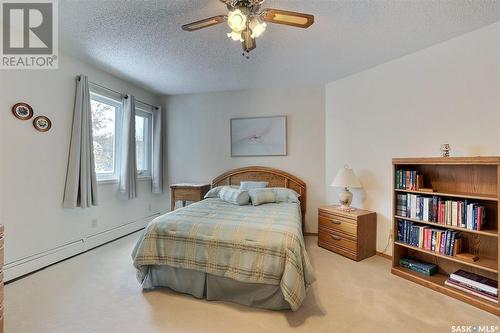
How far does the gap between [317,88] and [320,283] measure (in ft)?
9.67

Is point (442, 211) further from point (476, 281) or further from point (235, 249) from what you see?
point (235, 249)

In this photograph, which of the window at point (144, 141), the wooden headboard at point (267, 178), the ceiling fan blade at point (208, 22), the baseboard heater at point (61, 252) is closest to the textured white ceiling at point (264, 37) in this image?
the ceiling fan blade at point (208, 22)

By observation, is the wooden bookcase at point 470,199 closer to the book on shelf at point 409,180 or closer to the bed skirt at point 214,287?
the book on shelf at point 409,180

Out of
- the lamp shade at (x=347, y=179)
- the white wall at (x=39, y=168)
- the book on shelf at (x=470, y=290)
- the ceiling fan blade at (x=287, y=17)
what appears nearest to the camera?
the ceiling fan blade at (x=287, y=17)

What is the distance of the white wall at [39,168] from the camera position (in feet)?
7.98

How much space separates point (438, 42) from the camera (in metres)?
2.58

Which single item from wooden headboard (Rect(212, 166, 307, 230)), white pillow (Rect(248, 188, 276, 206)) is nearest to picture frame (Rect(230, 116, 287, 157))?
wooden headboard (Rect(212, 166, 307, 230))

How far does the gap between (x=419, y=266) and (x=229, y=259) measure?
2.03 m

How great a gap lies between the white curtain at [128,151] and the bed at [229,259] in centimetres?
177

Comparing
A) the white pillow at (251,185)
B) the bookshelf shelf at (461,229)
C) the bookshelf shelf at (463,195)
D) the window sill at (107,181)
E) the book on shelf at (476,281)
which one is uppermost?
the window sill at (107,181)

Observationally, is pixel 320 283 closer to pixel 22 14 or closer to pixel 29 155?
pixel 29 155

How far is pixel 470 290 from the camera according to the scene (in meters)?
2.12

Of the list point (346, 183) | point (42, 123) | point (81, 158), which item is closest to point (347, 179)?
point (346, 183)

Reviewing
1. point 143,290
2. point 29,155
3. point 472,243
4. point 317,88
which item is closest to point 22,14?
point 29,155
